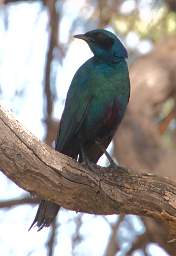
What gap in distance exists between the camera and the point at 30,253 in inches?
287

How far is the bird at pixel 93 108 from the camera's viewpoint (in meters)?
5.87

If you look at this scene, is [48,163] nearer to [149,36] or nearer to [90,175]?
[90,175]

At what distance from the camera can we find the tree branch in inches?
188

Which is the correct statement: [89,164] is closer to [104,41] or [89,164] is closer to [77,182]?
[77,182]

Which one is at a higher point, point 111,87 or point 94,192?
point 111,87

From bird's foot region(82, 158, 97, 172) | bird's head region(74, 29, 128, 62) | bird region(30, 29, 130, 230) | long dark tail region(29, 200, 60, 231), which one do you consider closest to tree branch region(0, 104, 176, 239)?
bird's foot region(82, 158, 97, 172)

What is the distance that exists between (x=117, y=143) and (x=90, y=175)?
10.3ft

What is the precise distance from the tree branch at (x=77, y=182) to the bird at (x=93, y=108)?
52cm

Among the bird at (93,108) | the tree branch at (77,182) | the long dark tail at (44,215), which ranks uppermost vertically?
the bird at (93,108)

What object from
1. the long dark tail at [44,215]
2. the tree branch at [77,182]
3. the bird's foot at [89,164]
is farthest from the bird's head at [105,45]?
the long dark tail at [44,215]

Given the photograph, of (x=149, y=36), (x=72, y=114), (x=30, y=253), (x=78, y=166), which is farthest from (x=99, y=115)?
(x=149, y=36)

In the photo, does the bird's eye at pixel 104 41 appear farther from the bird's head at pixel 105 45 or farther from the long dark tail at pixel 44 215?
the long dark tail at pixel 44 215

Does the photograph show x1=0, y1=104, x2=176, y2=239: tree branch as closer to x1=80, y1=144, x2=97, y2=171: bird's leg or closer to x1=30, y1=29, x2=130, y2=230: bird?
x1=80, y1=144, x2=97, y2=171: bird's leg

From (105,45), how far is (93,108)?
640 mm
